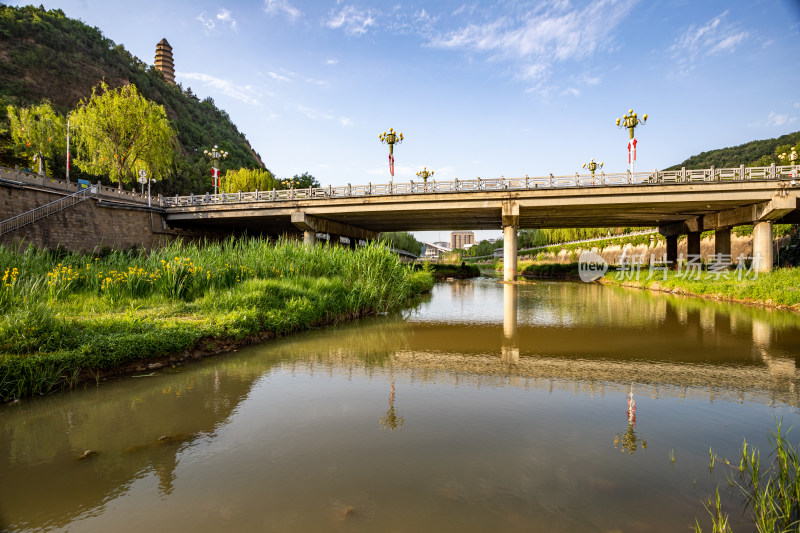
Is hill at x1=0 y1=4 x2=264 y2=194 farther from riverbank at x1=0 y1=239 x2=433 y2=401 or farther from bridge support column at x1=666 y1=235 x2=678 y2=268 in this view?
bridge support column at x1=666 y1=235 x2=678 y2=268

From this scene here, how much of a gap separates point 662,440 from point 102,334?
28.8 feet

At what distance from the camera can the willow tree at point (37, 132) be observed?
48.0 metres

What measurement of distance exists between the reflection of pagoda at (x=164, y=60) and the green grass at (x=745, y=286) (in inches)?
6378

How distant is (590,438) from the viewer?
4715 millimetres

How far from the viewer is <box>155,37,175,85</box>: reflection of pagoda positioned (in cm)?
14014

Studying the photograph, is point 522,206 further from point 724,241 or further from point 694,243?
point 694,243

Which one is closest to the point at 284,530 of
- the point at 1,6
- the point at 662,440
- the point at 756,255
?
the point at 662,440

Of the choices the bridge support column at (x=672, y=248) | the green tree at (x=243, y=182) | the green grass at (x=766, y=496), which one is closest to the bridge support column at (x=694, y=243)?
the bridge support column at (x=672, y=248)

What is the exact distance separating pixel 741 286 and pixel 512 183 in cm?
1578

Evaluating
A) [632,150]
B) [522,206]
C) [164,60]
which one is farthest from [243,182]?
[164,60]

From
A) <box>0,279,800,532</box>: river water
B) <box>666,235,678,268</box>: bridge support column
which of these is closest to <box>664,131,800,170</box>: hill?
<box>666,235,678,268</box>: bridge support column

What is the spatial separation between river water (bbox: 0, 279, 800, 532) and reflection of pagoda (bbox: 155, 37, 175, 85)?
16678 centimetres

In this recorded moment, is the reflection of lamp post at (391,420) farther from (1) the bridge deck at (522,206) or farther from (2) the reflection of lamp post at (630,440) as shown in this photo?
(1) the bridge deck at (522,206)

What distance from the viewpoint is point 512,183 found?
3167 centimetres
